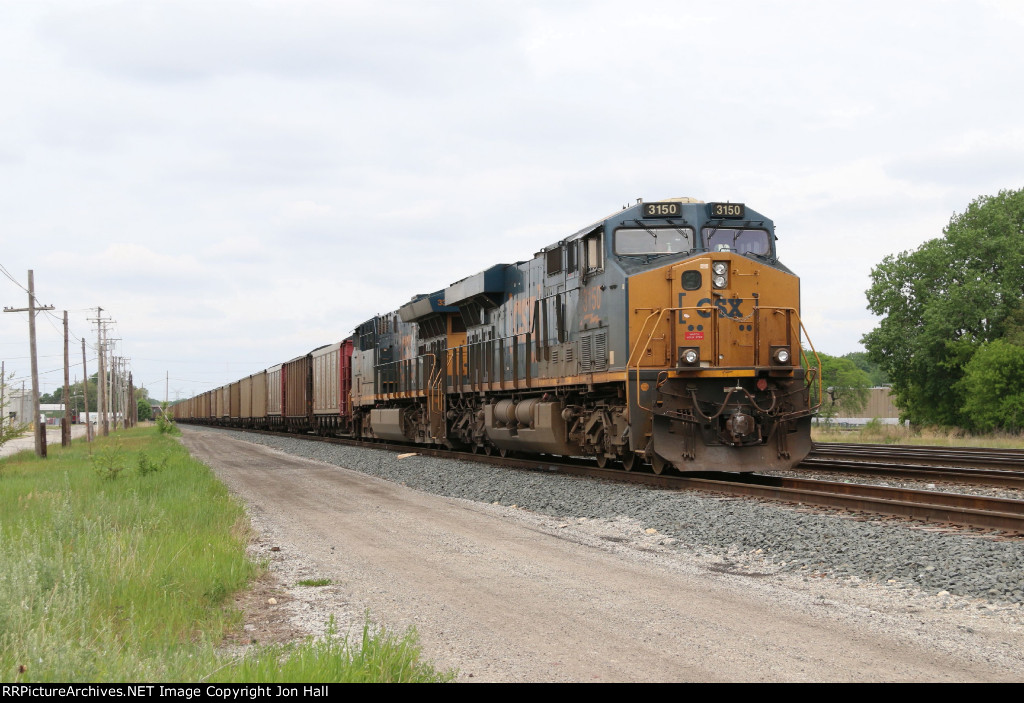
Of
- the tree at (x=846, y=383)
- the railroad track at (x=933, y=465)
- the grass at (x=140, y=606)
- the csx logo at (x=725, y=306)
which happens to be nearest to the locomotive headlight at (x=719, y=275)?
the csx logo at (x=725, y=306)

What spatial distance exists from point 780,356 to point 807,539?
5.51 metres

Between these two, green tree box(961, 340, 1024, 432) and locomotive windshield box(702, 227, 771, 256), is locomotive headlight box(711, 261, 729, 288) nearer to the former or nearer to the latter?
locomotive windshield box(702, 227, 771, 256)

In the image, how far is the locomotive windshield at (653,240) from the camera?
586 inches

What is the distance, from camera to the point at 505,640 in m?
5.67

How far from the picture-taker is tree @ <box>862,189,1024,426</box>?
4416 cm

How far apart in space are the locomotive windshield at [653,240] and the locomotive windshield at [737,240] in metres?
0.33

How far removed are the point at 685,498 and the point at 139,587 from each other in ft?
24.5

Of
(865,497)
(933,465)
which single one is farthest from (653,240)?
(933,465)

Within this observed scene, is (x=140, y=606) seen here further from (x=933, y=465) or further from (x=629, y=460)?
(x=933, y=465)

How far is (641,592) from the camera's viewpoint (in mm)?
7152

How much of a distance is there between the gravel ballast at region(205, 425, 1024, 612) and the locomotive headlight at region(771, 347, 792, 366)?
2.62 metres

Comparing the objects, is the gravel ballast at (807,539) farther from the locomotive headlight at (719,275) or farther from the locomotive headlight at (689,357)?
the locomotive headlight at (719,275)

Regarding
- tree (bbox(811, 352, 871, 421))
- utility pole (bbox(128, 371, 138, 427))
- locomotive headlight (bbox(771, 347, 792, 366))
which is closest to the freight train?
locomotive headlight (bbox(771, 347, 792, 366))
